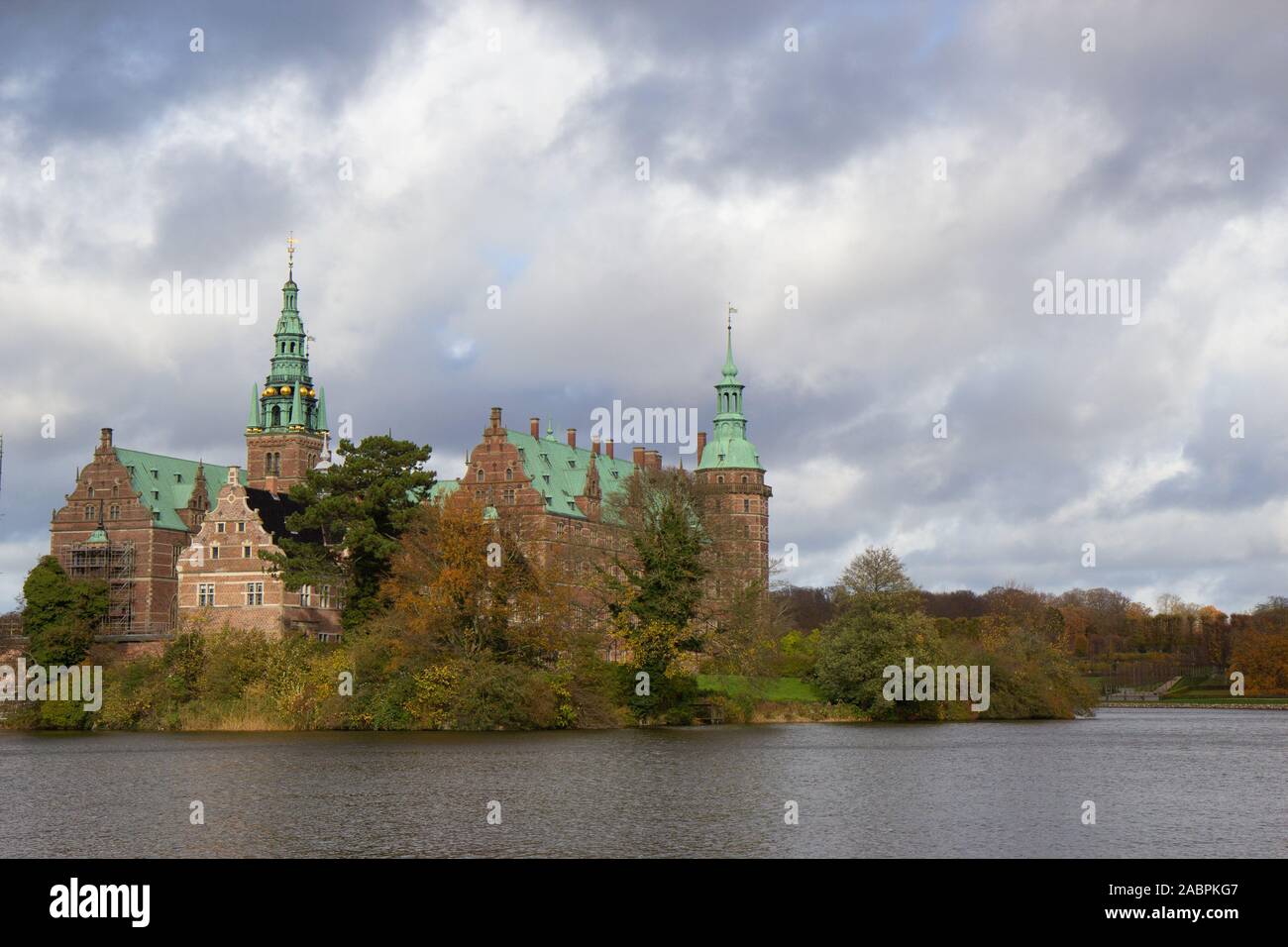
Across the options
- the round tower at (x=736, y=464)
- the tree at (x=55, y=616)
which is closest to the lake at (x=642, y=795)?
the tree at (x=55, y=616)

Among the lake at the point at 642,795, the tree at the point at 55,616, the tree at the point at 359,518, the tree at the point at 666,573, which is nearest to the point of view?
the lake at the point at 642,795

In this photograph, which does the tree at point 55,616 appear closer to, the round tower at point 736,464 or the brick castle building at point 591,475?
the brick castle building at point 591,475

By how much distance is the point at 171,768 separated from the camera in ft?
126

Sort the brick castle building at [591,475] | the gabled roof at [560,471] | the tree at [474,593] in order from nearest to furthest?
the tree at [474,593] → the brick castle building at [591,475] → the gabled roof at [560,471]

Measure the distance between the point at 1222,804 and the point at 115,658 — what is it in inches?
1962

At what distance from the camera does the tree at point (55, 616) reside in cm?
6353

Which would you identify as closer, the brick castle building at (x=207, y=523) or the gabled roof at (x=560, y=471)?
the brick castle building at (x=207, y=523)

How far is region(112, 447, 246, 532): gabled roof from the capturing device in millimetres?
96875

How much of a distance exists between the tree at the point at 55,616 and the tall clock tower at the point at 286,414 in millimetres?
52670

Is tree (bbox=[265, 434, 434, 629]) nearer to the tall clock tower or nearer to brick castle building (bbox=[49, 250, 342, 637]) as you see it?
brick castle building (bbox=[49, 250, 342, 637])

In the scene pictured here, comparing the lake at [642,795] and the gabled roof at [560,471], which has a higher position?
the gabled roof at [560,471]

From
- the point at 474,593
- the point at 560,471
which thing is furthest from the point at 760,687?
the point at 560,471
